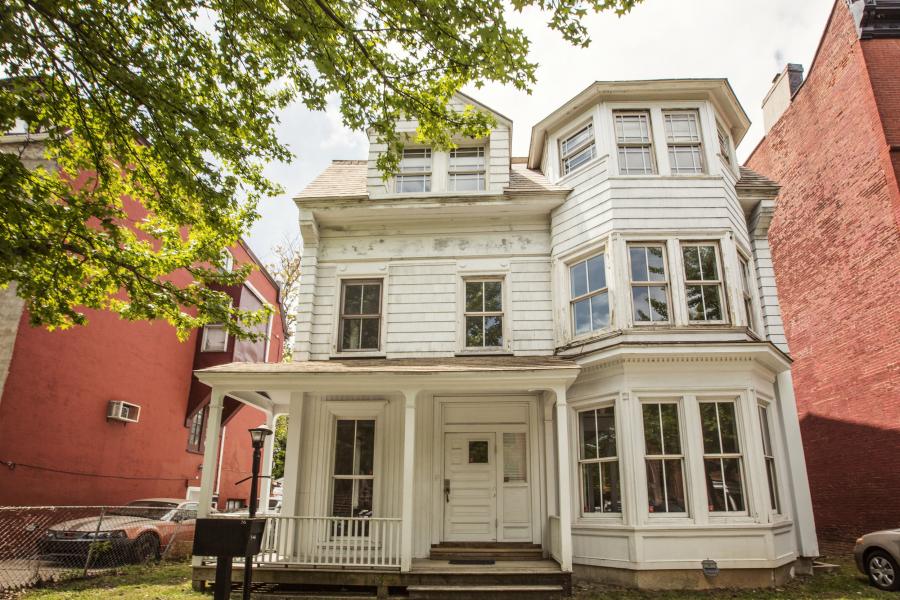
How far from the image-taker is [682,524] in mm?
8789

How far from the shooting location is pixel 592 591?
840 cm

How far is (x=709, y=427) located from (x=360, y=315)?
6650 mm

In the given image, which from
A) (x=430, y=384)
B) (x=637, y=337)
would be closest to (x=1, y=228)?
(x=430, y=384)

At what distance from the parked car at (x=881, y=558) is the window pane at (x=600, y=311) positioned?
17.9 feet

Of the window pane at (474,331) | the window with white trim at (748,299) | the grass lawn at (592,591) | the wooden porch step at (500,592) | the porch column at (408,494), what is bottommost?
the grass lawn at (592,591)

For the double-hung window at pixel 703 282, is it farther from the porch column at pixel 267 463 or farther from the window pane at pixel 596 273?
the porch column at pixel 267 463

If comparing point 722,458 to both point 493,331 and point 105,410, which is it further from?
point 105,410

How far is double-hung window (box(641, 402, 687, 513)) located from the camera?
29.6 ft

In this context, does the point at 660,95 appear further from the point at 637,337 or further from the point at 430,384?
the point at 430,384

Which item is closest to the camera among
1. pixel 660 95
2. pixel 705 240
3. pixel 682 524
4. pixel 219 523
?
pixel 219 523

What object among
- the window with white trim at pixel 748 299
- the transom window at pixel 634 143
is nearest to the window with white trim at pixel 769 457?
the window with white trim at pixel 748 299

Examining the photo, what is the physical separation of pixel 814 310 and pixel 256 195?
14298mm

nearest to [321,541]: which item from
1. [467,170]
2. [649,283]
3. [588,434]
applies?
[588,434]

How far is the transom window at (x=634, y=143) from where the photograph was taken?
10.9m
